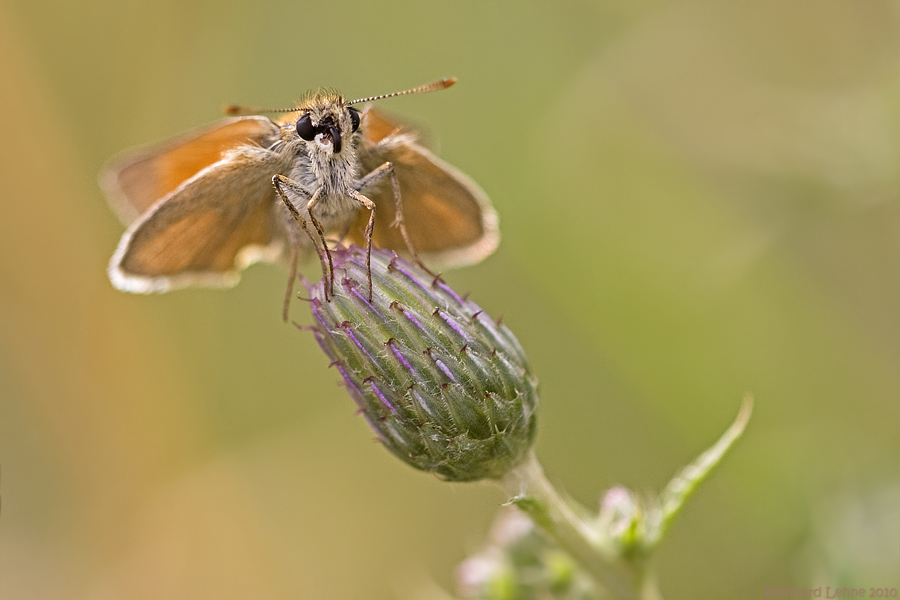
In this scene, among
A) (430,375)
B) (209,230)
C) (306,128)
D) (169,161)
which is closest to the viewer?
(430,375)

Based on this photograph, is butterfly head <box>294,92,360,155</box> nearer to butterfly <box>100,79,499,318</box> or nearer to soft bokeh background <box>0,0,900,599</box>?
butterfly <box>100,79,499,318</box>

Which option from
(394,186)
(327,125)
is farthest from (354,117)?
(394,186)

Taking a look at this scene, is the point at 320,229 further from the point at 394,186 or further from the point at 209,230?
the point at 209,230

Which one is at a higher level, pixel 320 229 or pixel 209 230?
pixel 209 230

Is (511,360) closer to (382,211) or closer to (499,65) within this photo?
(382,211)

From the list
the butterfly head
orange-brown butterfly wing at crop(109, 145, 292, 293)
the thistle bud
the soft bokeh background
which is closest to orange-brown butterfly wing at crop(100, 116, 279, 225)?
orange-brown butterfly wing at crop(109, 145, 292, 293)

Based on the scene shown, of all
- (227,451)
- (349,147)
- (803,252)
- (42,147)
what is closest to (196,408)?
(227,451)
